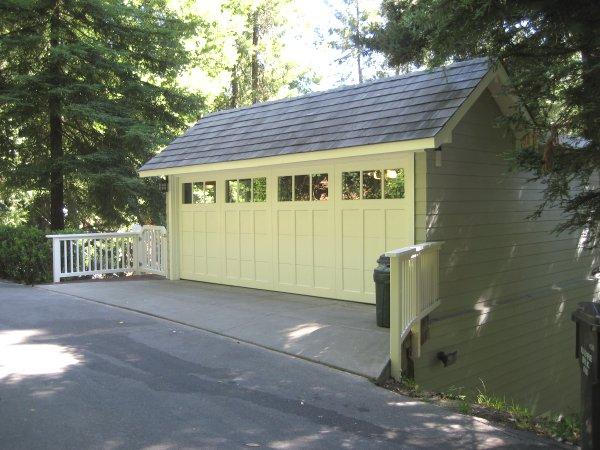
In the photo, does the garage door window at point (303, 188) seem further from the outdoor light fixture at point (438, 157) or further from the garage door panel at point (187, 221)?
the garage door panel at point (187, 221)

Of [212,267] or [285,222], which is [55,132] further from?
[285,222]

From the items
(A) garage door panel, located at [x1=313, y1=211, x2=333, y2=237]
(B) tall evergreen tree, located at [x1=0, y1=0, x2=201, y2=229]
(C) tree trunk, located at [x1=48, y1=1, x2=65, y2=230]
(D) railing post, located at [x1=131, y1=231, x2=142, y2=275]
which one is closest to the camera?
(A) garage door panel, located at [x1=313, y1=211, x2=333, y2=237]

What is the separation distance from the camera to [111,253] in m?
12.9

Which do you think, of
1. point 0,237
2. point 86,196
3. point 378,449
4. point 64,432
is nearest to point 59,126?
point 86,196

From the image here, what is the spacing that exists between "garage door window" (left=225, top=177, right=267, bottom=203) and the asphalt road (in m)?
3.97

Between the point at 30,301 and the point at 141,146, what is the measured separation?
7.12 m

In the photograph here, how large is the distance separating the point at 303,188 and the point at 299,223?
1.99ft

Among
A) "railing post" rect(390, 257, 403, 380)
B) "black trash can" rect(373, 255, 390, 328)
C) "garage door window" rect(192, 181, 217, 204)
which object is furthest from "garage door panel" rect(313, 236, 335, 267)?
"railing post" rect(390, 257, 403, 380)

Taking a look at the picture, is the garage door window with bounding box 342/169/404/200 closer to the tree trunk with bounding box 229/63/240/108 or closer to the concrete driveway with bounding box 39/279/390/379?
the concrete driveway with bounding box 39/279/390/379

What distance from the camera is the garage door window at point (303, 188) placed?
9.38m

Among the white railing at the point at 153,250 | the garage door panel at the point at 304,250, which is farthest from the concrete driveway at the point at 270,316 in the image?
the white railing at the point at 153,250

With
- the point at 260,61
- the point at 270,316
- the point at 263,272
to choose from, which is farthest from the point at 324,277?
the point at 260,61

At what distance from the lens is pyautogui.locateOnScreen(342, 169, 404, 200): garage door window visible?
8.27m

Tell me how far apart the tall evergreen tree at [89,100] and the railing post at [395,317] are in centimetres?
1080
